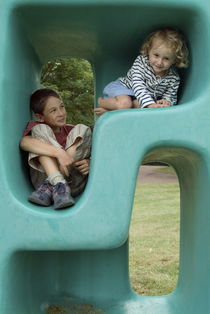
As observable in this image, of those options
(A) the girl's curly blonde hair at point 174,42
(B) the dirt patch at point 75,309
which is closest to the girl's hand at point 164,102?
(A) the girl's curly blonde hair at point 174,42

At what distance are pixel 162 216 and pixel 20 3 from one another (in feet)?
22.5

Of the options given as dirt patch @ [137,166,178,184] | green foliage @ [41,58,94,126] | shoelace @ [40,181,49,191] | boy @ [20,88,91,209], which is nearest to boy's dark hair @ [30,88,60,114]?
boy @ [20,88,91,209]

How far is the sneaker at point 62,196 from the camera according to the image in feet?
9.29

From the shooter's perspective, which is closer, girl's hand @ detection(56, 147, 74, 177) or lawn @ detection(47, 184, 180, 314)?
girl's hand @ detection(56, 147, 74, 177)

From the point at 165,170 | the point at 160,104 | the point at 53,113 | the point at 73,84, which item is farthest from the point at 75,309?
the point at 165,170

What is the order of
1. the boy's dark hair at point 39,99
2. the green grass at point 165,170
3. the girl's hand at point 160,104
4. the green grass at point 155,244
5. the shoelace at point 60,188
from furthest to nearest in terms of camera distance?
the green grass at point 165,170 < the green grass at point 155,244 < the boy's dark hair at point 39,99 < the girl's hand at point 160,104 < the shoelace at point 60,188

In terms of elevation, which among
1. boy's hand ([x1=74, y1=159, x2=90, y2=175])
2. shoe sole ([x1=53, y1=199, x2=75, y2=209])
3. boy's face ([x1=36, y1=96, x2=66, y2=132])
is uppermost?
boy's face ([x1=36, y1=96, x2=66, y2=132])

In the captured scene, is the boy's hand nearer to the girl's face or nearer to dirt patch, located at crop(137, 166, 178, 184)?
the girl's face

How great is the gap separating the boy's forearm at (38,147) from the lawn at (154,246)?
114 centimetres

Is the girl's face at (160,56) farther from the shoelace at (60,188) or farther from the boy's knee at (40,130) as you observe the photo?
the shoelace at (60,188)

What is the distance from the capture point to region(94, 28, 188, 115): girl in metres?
3.13

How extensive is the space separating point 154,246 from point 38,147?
421 cm

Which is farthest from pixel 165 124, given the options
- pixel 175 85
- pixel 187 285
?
pixel 187 285

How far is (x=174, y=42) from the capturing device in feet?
10.2
